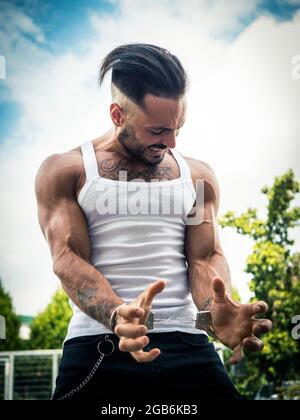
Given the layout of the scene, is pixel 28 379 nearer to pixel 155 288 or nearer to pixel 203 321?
pixel 203 321

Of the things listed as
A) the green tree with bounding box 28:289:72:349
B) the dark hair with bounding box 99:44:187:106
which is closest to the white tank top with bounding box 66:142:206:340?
the dark hair with bounding box 99:44:187:106

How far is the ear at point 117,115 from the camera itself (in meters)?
1.55

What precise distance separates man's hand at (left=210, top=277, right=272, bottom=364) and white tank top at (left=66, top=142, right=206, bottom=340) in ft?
0.33

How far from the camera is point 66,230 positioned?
1.39 meters

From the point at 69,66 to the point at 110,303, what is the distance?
79 cm

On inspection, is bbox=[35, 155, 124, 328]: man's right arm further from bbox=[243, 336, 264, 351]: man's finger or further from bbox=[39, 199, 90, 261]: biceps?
bbox=[243, 336, 264, 351]: man's finger

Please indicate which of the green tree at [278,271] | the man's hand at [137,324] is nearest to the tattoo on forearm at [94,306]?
the man's hand at [137,324]

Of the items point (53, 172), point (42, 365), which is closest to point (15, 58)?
point (53, 172)

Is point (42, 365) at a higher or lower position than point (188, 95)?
lower

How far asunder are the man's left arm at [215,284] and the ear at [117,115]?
0.74 feet

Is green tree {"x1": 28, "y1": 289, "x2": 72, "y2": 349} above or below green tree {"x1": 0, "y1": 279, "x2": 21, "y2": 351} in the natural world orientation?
above

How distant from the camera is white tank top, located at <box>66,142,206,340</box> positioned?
4.51 ft
